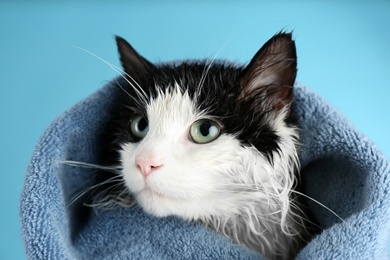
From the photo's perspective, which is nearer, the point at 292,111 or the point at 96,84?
the point at 292,111

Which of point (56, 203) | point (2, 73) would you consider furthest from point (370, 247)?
point (2, 73)

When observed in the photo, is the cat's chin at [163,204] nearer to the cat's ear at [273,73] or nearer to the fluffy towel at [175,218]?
the fluffy towel at [175,218]

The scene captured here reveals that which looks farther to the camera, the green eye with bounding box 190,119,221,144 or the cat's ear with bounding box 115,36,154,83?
the cat's ear with bounding box 115,36,154,83

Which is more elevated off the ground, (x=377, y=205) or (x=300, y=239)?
(x=377, y=205)

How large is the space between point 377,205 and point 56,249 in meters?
0.41

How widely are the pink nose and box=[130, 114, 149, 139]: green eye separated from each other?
4.5 inches

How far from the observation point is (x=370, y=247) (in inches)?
23.7

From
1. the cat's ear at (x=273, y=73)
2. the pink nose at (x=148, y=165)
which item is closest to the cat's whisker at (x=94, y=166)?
the pink nose at (x=148, y=165)

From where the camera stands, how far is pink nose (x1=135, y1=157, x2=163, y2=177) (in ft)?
2.03

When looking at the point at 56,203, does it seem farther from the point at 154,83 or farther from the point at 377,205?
the point at 377,205

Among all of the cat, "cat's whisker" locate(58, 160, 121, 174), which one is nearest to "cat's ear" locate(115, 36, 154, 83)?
the cat

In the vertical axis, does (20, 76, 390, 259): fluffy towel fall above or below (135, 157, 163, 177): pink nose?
below

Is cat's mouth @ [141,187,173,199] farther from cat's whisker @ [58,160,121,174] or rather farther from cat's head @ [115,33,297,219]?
cat's whisker @ [58,160,121,174]

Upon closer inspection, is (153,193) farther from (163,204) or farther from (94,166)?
(94,166)
